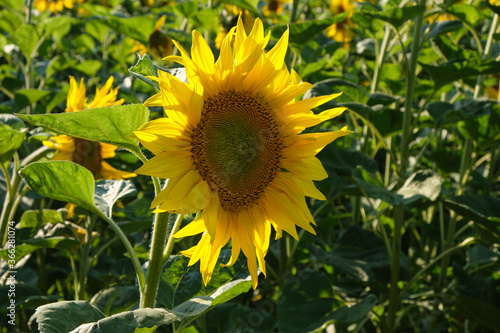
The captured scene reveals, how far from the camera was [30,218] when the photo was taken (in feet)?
4.88

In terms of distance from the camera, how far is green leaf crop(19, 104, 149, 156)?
903 mm

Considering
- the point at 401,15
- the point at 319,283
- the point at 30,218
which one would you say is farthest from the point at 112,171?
the point at 401,15

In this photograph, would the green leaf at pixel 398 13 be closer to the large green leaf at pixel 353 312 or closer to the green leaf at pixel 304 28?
the green leaf at pixel 304 28

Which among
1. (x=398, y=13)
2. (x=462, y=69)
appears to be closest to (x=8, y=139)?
(x=398, y=13)

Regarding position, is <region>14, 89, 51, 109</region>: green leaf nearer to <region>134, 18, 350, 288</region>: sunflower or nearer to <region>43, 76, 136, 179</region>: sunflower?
<region>43, 76, 136, 179</region>: sunflower

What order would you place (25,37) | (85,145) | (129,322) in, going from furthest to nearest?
(25,37)
(85,145)
(129,322)

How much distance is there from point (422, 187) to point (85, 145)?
1.07m

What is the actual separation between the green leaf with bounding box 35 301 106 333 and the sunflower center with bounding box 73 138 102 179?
857mm

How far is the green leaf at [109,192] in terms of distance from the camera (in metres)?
1.22

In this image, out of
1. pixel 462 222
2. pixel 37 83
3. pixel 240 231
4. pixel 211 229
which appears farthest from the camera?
pixel 37 83

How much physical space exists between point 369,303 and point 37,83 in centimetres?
220

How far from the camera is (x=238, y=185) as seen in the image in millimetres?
1131

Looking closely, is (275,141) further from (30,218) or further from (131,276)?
(30,218)

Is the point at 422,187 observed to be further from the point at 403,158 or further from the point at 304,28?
the point at 304,28
